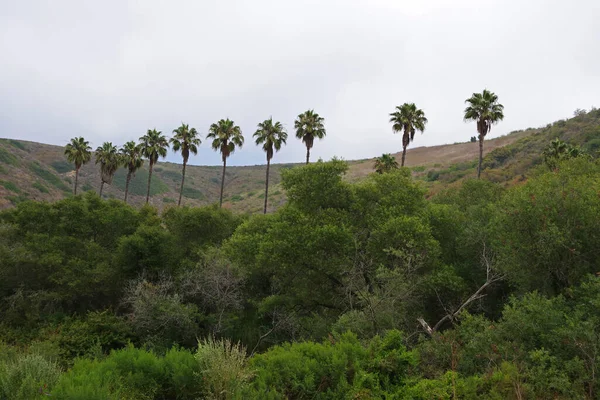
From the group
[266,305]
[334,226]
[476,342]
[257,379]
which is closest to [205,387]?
[257,379]

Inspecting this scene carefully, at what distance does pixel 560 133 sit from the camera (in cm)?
5772

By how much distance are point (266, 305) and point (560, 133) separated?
56.2 metres

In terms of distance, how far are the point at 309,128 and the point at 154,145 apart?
18.9m

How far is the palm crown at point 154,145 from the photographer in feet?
144

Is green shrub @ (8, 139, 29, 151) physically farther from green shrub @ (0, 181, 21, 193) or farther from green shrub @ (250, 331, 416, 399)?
green shrub @ (250, 331, 416, 399)

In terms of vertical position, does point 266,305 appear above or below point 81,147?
below

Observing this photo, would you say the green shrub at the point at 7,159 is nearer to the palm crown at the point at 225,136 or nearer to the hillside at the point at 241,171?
the hillside at the point at 241,171

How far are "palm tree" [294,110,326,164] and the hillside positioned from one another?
3.85m

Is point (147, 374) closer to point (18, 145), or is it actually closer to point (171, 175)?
point (18, 145)

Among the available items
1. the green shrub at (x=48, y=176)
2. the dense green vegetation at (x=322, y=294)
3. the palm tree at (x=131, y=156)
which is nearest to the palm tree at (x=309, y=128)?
the dense green vegetation at (x=322, y=294)

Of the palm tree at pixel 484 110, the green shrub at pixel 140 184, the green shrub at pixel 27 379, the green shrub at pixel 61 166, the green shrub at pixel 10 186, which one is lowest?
the green shrub at pixel 27 379

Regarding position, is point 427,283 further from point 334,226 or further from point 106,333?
point 106,333

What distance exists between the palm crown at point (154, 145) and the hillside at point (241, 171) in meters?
15.9

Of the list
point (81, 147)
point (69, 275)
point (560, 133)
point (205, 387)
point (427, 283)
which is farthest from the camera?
point (560, 133)
